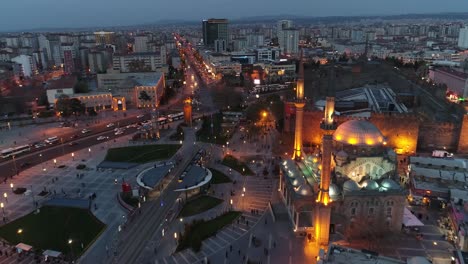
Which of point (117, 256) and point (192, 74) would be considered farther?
point (192, 74)

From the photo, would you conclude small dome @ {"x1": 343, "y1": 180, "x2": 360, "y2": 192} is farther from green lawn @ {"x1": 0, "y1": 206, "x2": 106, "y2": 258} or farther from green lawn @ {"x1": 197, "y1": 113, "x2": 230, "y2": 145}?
green lawn @ {"x1": 197, "y1": 113, "x2": 230, "y2": 145}

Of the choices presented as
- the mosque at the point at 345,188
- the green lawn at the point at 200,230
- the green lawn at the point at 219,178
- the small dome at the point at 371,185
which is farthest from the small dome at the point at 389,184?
the green lawn at the point at 219,178

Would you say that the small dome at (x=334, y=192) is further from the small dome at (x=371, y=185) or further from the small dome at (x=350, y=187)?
the small dome at (x=371, y=185)

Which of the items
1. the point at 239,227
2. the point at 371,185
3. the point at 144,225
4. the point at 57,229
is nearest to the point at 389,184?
the point at 371,185

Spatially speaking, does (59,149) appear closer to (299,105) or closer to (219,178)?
(219,178)

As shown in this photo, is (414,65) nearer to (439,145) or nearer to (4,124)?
(439,145)

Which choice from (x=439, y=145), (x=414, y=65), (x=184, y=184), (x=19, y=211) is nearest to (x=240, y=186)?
(x=184, y=184)
